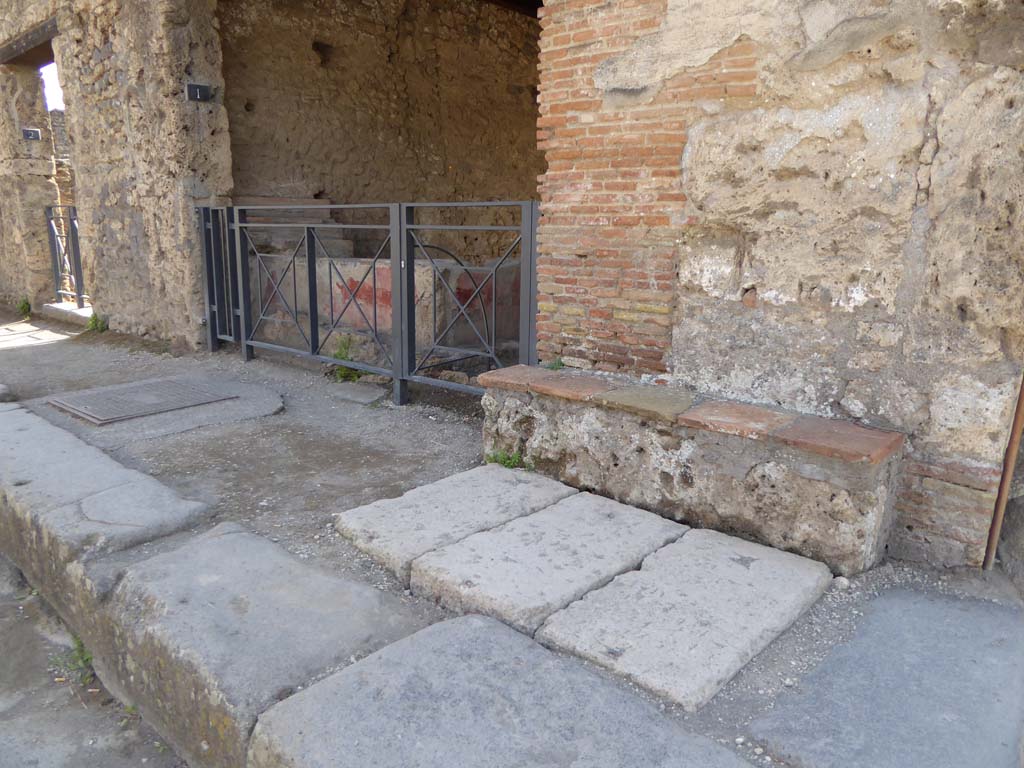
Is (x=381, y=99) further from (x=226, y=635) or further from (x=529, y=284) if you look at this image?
(x=226, y=635)

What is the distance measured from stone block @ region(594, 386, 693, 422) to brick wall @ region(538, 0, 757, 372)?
156 mm

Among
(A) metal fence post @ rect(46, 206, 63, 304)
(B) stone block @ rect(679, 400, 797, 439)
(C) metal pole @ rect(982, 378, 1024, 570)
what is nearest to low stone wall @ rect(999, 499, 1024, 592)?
(C) metal pole @ rect(982, 378, 1024, 570)

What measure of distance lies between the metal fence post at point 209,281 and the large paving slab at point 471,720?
4.89 m

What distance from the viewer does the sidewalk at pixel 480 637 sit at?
5.26ft

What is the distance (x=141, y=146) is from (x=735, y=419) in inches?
229

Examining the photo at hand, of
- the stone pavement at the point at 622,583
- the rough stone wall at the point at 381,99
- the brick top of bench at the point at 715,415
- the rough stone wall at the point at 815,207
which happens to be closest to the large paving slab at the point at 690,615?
the stone pavement at the point at 622,583

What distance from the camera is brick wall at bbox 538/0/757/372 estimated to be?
293cm

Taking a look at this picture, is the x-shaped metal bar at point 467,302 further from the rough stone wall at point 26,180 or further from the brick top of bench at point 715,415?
the rough stone wall at point 26,180

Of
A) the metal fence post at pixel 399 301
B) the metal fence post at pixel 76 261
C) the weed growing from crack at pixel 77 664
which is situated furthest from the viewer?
the metal fence post at pixel 76 261

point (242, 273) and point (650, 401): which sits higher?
point (242, 273)

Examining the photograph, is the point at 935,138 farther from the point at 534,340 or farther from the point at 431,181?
the point at 431,181

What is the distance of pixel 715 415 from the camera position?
8.73ft

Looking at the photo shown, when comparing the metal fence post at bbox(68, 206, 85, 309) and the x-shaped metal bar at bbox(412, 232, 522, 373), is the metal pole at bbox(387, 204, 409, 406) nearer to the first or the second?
the x-shaped metal bar at bbox(412, 232, 522, 373)

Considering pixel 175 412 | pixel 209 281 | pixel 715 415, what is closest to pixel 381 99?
pixel 209 281
